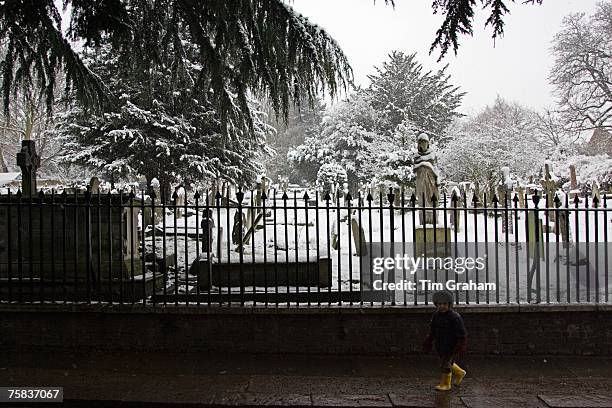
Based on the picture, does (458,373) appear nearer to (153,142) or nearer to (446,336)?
(446,336)

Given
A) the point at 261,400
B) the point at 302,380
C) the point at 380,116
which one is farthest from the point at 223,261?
the point at 380,116

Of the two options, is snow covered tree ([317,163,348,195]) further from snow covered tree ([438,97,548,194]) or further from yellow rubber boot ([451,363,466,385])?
yellow rubber boot ([451,363,466,385])

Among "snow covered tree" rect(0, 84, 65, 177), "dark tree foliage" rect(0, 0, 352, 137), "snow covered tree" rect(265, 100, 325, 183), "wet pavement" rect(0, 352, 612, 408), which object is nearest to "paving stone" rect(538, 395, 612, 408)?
"wet pavement" rect(0, 352, 612, 408)

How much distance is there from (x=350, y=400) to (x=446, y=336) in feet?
3.84

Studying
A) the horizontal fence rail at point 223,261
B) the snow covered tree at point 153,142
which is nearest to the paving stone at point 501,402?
the horizontal fence rail at point 223,261

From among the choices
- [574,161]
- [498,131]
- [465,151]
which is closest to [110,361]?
[574,161]

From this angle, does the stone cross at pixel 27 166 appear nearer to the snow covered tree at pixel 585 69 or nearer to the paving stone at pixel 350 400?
the paving stone at pixel 350 400

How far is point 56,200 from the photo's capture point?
306 inches

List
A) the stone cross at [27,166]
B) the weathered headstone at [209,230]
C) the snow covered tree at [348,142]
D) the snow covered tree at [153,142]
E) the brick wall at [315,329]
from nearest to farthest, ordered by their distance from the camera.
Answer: the brick wall at [315,329], the weathered headstone at [209,230], the stone cross at [27,166], the snow covered tree at [153,142], the snow covered tree at [348,142]

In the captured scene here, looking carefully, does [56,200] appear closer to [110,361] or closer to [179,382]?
[110,361]

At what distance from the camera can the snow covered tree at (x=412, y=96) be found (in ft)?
143

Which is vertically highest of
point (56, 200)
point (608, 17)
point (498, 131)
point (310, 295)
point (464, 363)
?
point (608, 17)

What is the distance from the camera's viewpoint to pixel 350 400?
5.33m

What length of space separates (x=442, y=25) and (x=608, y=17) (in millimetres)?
32583
